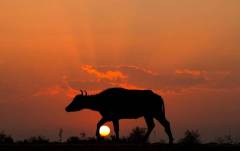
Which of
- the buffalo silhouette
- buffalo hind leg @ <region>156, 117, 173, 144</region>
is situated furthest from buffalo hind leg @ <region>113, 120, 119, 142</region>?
buffalo hind leg @ <region>156, 117, 173, 144</region>

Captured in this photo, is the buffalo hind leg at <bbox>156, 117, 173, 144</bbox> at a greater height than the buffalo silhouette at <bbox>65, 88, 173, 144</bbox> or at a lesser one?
lesser

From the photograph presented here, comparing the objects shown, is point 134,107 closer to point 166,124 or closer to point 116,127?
point 116,127

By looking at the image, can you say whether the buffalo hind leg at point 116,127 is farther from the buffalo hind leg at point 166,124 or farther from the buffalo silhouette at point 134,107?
the buffalo hind leg at point 166,124

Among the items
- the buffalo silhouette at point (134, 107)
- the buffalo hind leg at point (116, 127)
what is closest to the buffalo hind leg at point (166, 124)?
the buffalo silhouette at point (134, 107)

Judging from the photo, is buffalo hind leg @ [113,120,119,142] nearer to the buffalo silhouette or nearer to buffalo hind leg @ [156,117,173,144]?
the buffalo silhouette

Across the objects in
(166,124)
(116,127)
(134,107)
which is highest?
(134,107)

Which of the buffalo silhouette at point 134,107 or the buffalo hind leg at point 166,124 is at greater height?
the buffalo silhouette at point 134,107

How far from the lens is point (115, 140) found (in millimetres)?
27219

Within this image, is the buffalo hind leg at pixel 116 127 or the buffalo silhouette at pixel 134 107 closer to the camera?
the buffalo hind leg at pixel 116 127

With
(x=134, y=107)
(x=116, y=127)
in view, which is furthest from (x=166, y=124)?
(x=116, y=127)

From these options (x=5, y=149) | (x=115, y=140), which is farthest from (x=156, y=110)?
(x=5, y=149)

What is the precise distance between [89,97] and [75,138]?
4.38 metres

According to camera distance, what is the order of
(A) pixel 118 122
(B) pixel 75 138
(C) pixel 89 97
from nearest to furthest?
(B) pixel 75 138 < (A) pixel 118 122 < (C) pixel 89 97

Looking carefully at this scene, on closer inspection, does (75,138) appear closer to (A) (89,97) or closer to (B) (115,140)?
(B) (115,140)
